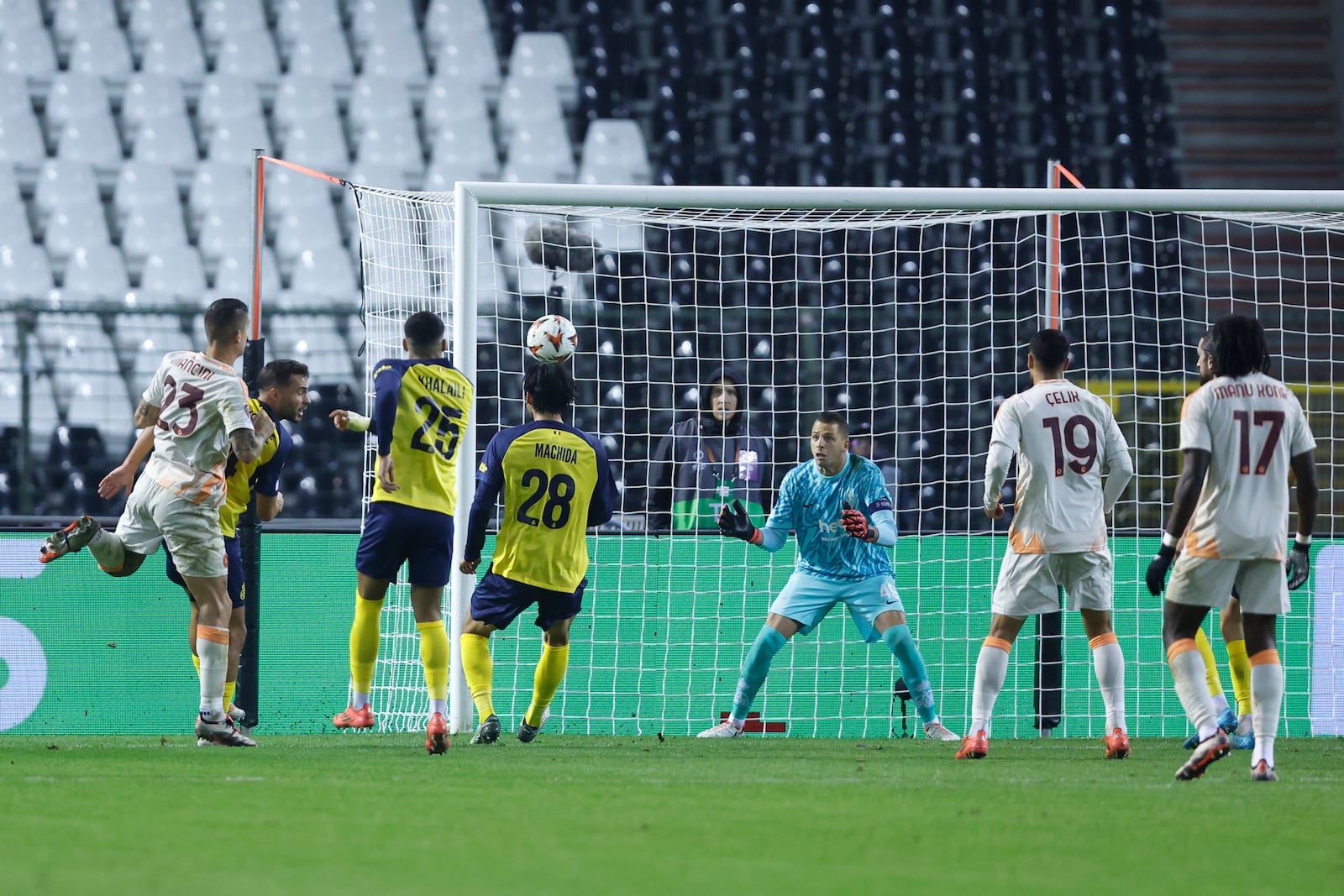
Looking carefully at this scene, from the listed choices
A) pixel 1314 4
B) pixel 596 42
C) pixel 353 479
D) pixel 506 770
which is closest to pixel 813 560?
pixel 506 770

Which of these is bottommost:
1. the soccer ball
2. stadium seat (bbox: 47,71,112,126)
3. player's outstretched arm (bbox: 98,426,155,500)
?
player's outstretched arm (bbox: 98,426,155,500)

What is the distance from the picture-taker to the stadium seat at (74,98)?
579 inches

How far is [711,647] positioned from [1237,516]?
12.5 ft

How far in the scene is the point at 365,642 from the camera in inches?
279

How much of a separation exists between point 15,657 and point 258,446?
279 cm

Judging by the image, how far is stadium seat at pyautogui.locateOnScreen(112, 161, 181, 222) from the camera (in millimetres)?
14117

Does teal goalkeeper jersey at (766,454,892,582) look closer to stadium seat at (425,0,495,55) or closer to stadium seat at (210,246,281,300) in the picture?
stadium seat at (210,246,281,300)

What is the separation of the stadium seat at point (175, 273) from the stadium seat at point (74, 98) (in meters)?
2.01

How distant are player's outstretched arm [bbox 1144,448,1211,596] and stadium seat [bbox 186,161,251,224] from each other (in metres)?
10.8

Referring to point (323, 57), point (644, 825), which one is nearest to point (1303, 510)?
point (644, 825)

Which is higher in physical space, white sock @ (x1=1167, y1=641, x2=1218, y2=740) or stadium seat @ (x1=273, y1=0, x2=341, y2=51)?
stadium seat @ (x1=273, y1=0, x2=341, y2=51)

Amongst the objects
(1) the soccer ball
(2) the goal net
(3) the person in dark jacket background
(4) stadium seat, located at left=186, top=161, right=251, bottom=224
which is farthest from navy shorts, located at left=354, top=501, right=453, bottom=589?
(4) stadium seat, located at left=186, top=161, right=251, bottom=224

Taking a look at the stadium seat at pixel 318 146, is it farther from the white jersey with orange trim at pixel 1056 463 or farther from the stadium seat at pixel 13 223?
the white jersey with orange trim at pixel 1056 463

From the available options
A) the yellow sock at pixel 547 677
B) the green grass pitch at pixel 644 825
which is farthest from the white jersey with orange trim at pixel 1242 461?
the yellow sock at pixel 547 677
